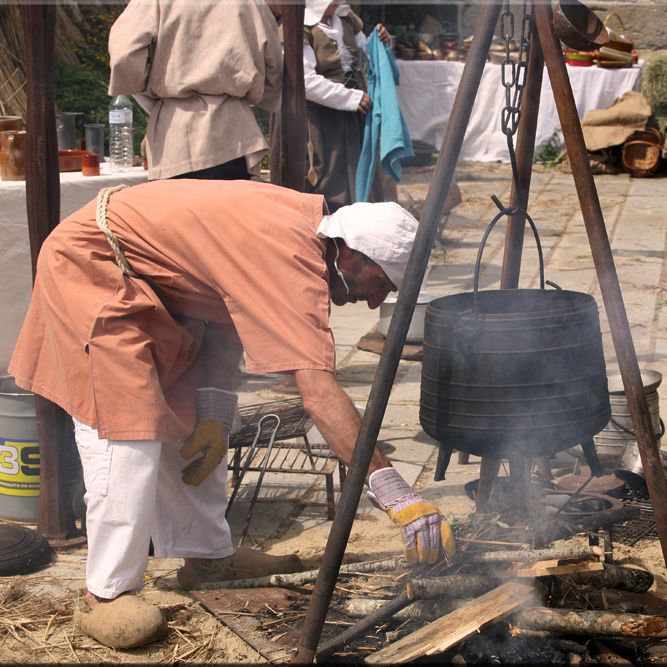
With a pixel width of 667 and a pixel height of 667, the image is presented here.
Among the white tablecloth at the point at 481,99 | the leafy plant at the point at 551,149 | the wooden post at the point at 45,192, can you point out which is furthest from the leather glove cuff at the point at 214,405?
the leafy plant at the point at 551,149

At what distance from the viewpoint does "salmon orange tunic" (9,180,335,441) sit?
3.05 meters

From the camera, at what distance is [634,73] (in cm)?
1304

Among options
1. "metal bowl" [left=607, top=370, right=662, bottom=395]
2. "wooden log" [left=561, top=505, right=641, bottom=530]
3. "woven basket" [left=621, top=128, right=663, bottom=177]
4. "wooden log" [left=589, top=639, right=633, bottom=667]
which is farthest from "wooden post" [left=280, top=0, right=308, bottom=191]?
"woven basket" [left=621, top=128, right=663, bottom=177]

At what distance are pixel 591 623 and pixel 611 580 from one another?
0.28m

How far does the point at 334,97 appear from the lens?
7918 millimetres

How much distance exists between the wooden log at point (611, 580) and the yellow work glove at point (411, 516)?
A: 1.57 ft

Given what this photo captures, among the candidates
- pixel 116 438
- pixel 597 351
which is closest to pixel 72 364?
pixel 116 438

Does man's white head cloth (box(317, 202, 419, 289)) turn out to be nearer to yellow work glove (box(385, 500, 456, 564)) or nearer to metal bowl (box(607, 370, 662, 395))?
yellow work glove (box(385, 500, 456, 564))

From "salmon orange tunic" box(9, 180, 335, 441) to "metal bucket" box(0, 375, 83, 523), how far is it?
2.15 feet

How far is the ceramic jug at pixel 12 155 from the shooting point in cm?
509

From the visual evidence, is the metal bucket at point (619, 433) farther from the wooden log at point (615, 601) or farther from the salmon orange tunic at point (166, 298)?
the salmon orange tunic at point (166, 298)

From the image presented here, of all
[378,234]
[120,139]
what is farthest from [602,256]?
[120,139]

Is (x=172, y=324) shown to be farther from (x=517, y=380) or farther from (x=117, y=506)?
(x=517, y=380)

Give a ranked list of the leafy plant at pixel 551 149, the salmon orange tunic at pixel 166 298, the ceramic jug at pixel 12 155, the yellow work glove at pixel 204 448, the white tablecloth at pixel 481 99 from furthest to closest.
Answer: the leafy plant at pixel 551 149 < the white tablecloth at pixel 481 99 < the ceramic jug at pixel 12 155 < the yellow work glove at pixel 204 448 < the salmon orange tunic at pixel 166 298
